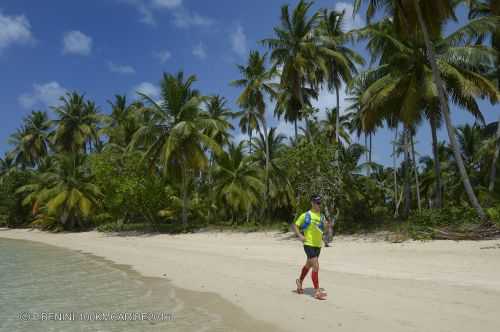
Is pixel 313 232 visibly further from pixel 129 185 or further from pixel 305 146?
pixel 129 185

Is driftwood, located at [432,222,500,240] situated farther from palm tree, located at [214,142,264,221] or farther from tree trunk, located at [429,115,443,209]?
palm tree, located at [214,142,264,221]

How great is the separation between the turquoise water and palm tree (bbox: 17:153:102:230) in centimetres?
1990

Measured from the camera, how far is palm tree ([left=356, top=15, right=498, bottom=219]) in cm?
1484

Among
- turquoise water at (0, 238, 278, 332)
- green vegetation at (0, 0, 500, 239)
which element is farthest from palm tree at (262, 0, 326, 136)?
turquoise water at (0, 238, 278, 332)

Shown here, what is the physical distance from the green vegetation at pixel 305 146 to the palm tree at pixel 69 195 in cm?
11

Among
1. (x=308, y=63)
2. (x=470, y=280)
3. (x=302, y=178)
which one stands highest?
(x=308, y=63)

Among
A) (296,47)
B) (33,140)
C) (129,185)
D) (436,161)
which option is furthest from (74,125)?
(436,161)

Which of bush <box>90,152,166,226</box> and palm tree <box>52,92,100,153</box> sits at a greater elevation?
palm tree <box>52,92,100,153</box>

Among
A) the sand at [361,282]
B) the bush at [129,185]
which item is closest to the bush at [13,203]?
the bush at [129,185]

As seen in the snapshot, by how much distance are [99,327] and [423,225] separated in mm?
11969

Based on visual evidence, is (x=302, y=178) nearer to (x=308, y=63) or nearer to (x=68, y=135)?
(x=308, y=63)

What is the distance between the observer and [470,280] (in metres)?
7.04

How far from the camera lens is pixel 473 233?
1192 centimetres

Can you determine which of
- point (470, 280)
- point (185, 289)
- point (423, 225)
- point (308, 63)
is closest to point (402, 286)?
point (470, 280)
